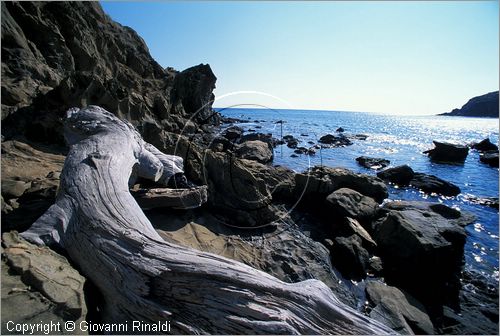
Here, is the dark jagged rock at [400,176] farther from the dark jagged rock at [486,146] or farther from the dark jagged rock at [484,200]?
the dark jagged rock at [486,146]

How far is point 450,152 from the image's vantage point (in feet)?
91.0

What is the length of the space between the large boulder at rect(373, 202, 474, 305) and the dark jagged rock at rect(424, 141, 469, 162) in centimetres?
2368

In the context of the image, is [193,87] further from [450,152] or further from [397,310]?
[397,310]

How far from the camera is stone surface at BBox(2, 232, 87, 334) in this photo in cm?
237

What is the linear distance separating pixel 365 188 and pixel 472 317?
7233 mm

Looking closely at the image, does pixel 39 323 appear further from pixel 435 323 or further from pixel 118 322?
pixel 435 323

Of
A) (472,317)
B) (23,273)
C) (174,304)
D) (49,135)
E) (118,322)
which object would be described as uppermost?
(49,135)

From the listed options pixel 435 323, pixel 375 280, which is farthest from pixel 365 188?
pixel 435 323

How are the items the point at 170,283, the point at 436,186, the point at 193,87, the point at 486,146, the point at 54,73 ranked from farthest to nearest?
1. the point at 193,87
2. the point at 486,146
3. the point at 436,186
4. the point at 54,73
5. the point at 170,283

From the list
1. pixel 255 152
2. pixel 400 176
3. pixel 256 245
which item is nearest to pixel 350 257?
pixel 256 245

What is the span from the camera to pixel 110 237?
3166mm

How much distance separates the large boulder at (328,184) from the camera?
11.1 m

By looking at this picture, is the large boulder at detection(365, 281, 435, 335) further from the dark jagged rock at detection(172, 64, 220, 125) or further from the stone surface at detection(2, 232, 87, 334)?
the dark jagged rock at detection(172, 64, 220, 125)

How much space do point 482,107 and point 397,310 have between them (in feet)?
633
